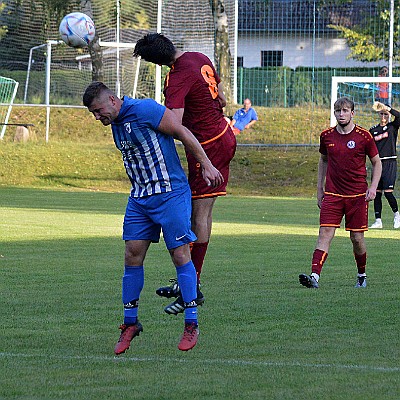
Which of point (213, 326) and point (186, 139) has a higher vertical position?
point (186, 139)

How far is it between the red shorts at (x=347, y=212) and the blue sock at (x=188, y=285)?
3859 mm

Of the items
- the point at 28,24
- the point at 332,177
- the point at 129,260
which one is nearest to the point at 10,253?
the point at 332,177

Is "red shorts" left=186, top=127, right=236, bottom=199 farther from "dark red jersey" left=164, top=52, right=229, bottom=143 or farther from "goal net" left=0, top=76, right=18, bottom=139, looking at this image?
"goal net" left=0, top=76, right=18, bottom=139

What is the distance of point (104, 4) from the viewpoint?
3350cm

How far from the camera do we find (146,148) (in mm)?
7059

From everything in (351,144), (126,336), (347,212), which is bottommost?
(126,336)

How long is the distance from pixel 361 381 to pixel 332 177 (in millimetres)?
5028

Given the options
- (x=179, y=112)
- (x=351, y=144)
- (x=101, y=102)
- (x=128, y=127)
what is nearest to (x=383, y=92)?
(x=351, y=144)

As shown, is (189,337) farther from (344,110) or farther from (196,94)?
(344,110)

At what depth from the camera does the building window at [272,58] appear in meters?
37.7

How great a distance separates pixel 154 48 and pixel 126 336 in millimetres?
2349

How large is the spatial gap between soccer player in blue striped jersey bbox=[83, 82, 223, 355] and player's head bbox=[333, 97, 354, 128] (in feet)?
11.8

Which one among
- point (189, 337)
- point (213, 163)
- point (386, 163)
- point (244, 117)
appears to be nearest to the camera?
point (189, 337)

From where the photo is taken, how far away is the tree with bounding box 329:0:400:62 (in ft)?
115
